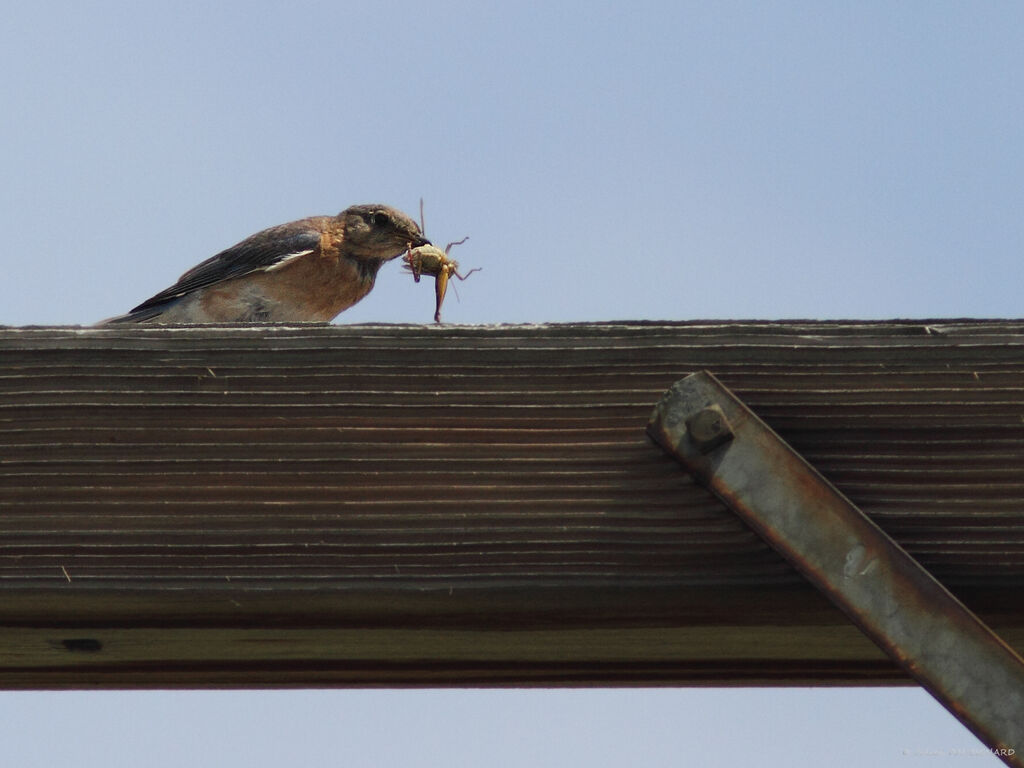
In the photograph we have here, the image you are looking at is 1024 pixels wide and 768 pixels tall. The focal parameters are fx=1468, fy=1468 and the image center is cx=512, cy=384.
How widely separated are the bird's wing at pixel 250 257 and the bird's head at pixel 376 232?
21 cm

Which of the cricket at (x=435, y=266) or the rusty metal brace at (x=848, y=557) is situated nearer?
the rusty metal brace at (x=848, y=557)

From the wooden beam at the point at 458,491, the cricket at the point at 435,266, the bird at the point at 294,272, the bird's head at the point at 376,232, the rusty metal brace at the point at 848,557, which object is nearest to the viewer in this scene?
the rusty metal brace at the point at 848,557

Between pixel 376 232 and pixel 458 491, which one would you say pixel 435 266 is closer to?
pixel 376 232

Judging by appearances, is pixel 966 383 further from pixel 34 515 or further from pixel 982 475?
pixel 34 515

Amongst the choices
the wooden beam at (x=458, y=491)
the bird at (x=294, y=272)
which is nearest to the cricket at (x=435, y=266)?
the bird at (x=294, y=272)

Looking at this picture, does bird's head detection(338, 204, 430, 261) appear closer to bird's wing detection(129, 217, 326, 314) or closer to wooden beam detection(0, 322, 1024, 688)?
bird's wing detection(129, 217, 326, 314)

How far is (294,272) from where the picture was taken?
8.83m

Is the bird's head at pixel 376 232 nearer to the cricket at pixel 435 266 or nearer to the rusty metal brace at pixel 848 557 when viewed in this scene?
the cricket at pixel 435 266

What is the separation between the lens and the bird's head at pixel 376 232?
9219mm

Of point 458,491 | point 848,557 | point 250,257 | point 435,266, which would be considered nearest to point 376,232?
point 250,257

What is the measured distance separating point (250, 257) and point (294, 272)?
295 millimetres

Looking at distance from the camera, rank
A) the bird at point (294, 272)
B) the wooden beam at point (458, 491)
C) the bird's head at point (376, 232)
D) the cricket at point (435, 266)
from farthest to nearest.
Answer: the bird's head at point (376, 232)
the bird at point (294, 272)
the cricket at point (435, 266)
the wooden beam at point (458, 491)

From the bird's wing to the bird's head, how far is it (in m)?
0.21

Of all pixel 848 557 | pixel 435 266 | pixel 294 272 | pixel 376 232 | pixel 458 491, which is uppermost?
pixel 376 232
